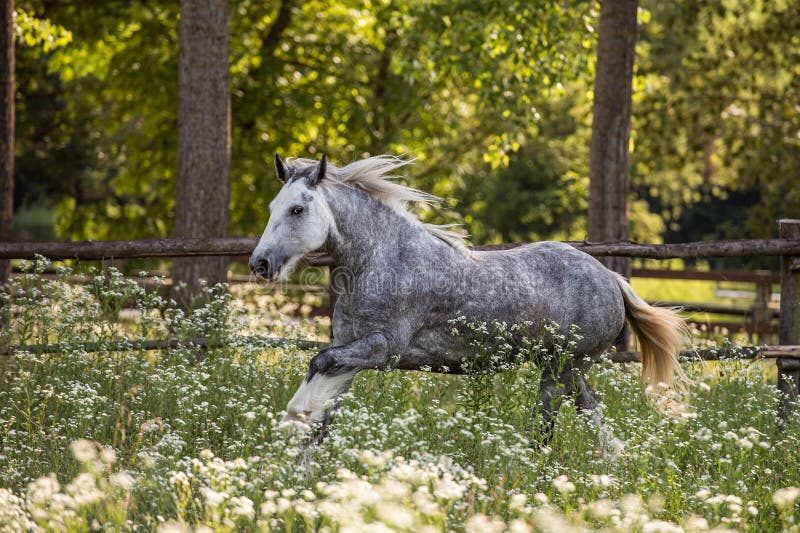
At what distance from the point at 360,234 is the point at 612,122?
4.87 metres

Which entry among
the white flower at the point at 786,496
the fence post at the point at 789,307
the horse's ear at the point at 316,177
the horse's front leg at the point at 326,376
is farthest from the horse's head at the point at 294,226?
the fence post at the point at 789,307

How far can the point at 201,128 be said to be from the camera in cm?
895

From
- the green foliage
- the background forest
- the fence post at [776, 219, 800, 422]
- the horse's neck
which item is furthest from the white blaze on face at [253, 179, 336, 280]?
the green foliage

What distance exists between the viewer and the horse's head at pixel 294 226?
5.23 meters

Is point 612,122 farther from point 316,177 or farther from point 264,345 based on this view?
point 316,177

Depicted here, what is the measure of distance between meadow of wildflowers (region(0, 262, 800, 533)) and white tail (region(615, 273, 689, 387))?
0.21 meters

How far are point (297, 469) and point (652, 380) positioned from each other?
313 cm

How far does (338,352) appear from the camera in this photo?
524cm

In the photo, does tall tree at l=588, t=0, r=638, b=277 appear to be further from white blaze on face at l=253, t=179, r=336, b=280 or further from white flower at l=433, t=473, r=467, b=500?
white flower at l=433, t=473, r=467, b=500

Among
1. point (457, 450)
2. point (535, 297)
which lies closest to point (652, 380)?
point (535, 297)

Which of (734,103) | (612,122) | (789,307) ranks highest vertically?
(734,103)

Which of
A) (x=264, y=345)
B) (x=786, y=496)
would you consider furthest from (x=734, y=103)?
(x=786, y=496)

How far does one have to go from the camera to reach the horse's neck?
5559 mm

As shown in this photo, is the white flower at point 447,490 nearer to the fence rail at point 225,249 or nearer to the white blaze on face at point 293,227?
the white blaze on face at point 293,227
